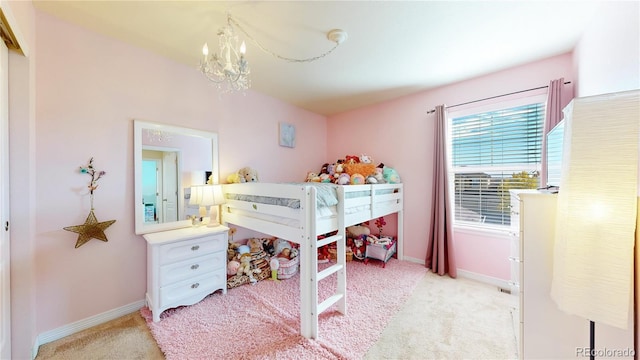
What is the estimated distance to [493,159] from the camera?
8.32ft

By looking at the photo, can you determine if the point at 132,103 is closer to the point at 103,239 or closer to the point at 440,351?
the point at 103,239

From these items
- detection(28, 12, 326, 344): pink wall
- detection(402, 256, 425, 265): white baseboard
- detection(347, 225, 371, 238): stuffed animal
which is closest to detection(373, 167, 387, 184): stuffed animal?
detection(347, 225, 371, 238): stuffed animal

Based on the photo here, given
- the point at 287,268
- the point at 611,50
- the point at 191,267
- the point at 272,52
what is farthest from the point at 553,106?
the point at 191,267

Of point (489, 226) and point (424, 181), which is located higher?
point (424, 181)

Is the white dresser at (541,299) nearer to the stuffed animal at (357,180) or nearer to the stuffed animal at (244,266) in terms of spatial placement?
the stuffed animal at (357,180)

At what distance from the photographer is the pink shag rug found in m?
1.53

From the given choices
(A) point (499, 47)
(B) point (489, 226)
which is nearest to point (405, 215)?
(B) point (489, 226)

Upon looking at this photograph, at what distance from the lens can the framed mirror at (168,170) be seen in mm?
2023

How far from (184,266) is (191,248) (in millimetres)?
156

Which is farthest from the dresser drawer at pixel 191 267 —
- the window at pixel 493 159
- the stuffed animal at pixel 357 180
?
the window at pixel 493 159

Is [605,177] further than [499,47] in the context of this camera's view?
No

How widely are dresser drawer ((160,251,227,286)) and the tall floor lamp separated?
95.3 inches

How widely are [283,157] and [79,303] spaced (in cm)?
245

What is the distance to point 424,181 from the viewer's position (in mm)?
2963
